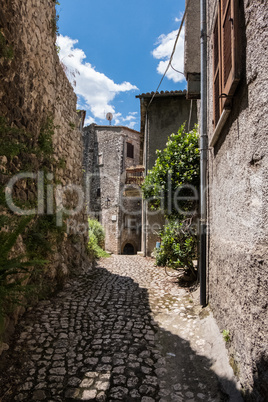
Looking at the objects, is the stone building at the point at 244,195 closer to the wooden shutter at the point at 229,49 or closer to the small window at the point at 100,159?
the wooden shutter at the point at 229,49

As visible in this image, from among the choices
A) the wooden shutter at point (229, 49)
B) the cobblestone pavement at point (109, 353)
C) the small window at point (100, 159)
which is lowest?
the cobblestone pavement at point (109, 353)

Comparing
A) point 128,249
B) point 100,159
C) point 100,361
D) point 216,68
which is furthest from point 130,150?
point 100,361

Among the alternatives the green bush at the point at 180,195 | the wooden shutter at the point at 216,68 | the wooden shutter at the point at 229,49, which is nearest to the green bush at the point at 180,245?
the green bush at the point at 180,195

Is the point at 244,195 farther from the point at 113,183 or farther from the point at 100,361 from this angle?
the point at 113,183

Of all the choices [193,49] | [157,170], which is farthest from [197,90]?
[157,170]

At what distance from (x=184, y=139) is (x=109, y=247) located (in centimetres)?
1410

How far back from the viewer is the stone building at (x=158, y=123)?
33.2 feet

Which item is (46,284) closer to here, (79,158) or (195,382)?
(195,382)

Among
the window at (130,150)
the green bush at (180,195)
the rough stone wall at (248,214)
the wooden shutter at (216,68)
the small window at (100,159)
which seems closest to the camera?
the rough stone wall at (248,214)

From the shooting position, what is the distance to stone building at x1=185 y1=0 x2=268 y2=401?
5.72ft

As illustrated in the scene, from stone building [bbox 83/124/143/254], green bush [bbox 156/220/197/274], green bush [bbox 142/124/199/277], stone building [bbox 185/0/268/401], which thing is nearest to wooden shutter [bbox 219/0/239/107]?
stone building [bbox 185/0/268/401]

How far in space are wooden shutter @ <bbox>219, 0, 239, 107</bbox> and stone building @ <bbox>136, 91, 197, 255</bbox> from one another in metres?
7.35

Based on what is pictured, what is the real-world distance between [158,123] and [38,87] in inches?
273

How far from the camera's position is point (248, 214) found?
2.03m
